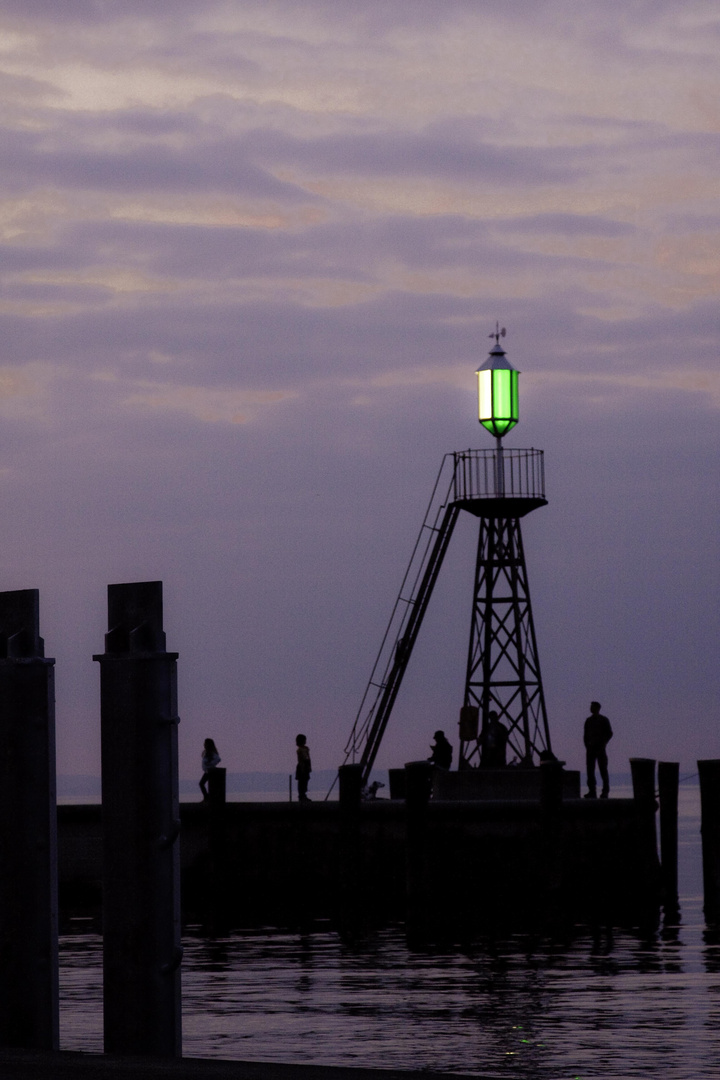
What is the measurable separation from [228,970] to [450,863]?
7406 millimetres

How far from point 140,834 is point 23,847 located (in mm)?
763

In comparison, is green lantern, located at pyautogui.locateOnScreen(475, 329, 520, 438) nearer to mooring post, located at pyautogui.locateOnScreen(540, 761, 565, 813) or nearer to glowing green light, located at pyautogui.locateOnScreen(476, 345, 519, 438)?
glowing green light, located at pyautogui.locateOnScreen(476, 345, 519, 438)

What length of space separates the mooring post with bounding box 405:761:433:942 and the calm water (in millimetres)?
449

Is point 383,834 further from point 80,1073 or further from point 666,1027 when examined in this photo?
point 80,1073

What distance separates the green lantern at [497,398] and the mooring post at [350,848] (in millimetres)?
13618

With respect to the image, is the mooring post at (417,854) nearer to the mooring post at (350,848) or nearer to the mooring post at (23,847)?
the mooring post at (350,848)

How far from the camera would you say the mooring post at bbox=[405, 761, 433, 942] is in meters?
23.6

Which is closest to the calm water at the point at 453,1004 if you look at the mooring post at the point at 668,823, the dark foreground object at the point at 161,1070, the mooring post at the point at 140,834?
the mooring post at the point at 668,823

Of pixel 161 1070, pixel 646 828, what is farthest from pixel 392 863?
pixel 161 1070

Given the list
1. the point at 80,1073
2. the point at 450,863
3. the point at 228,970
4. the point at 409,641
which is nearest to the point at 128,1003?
the point at 80,1073

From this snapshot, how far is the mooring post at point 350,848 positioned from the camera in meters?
25.3

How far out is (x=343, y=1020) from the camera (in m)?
16.0

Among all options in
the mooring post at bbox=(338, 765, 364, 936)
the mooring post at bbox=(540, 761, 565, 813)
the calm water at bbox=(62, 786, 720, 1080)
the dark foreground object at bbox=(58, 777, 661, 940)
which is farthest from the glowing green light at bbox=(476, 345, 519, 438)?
the calm water at bbox=(62, 786, 720, 1080)

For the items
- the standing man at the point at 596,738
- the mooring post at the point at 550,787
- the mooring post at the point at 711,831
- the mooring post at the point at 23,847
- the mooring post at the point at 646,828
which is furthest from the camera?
the standing man at the point at 596,738
